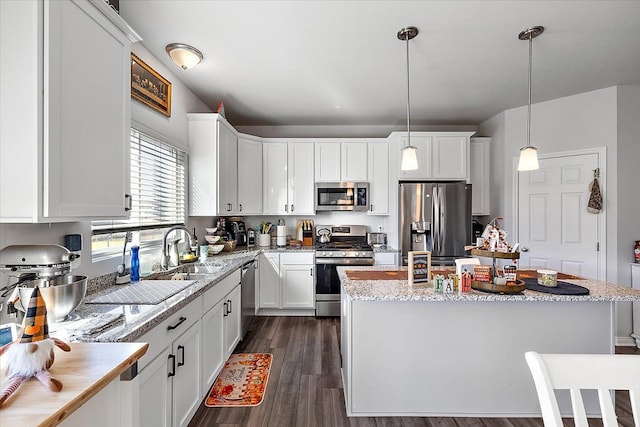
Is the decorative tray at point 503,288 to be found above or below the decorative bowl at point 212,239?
below

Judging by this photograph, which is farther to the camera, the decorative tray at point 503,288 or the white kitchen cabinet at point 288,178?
the white kitchen cabinet at point 288,178

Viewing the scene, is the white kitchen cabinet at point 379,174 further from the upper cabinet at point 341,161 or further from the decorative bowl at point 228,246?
the decorative bowl at point 228,246

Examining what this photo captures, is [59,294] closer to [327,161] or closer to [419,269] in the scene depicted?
[419,269]

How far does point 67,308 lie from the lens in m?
1.27

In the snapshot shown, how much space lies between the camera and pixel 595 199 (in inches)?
125

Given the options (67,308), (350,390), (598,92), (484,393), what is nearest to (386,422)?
(350,390)

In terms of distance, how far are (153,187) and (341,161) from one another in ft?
7.82

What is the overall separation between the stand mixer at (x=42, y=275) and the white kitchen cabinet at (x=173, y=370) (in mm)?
351

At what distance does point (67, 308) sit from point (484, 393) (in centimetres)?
236

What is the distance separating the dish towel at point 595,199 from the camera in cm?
317

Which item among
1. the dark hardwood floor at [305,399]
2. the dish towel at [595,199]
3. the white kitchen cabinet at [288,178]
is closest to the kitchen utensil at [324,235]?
the white kitchen cabinet at [288,178]

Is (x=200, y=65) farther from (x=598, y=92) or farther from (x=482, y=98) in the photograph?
(x=598, y=92)

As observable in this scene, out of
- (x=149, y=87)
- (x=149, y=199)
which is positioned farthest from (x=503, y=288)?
(x=149, y=87)

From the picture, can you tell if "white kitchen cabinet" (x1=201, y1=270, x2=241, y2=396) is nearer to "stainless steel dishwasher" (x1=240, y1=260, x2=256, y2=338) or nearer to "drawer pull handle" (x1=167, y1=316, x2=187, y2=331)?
"stainless steel dishwasher" (x1=240, y1=260, x2=256, y2=338)
